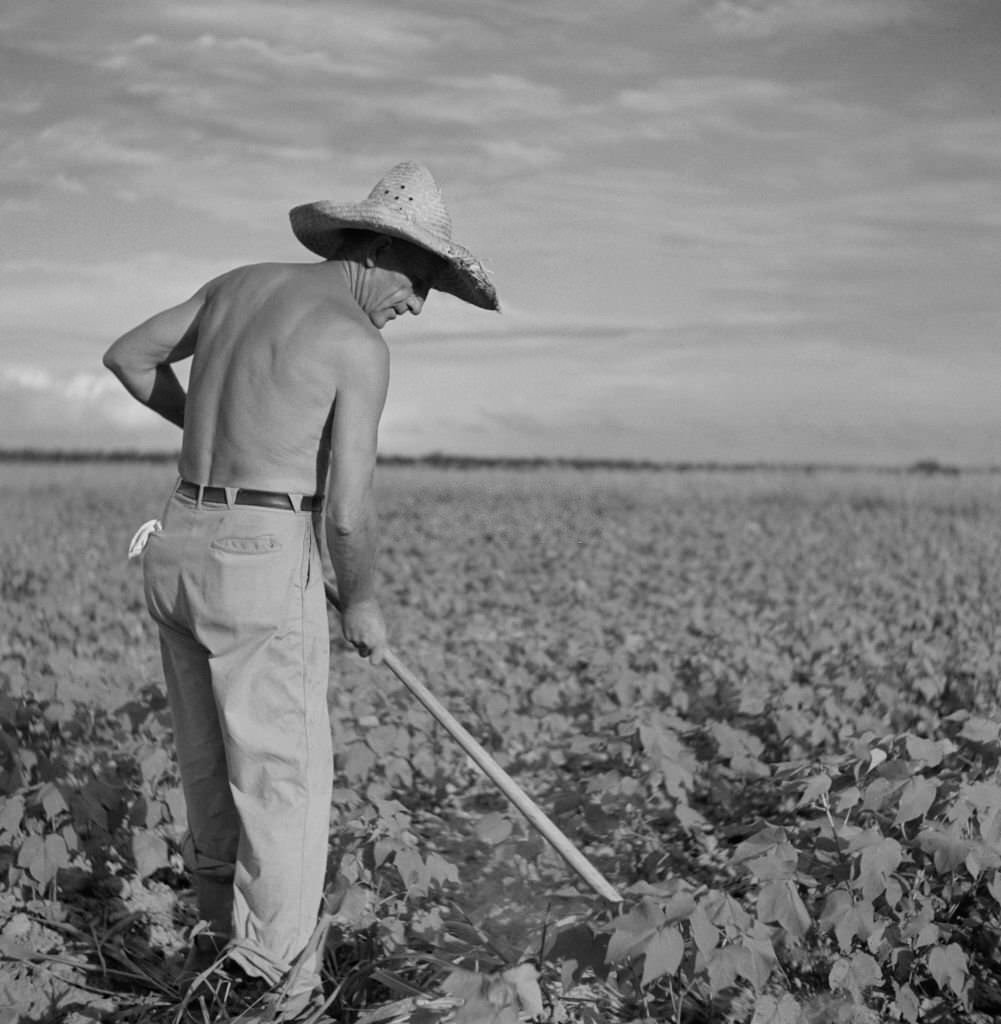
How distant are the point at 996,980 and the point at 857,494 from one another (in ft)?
58.9

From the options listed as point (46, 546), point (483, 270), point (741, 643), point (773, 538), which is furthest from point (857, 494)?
point (483, 270)

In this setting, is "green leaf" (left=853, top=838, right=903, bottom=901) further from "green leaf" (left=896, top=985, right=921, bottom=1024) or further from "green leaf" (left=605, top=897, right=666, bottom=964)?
"green leaf" (left=605, top=897, right=666, bottom=964)

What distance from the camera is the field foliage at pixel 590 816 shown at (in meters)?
3.22

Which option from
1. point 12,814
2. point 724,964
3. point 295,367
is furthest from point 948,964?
point 12,814

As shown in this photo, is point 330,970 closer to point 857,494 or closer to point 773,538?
point 773,538

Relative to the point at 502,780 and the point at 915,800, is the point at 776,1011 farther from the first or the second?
the point at 502,780

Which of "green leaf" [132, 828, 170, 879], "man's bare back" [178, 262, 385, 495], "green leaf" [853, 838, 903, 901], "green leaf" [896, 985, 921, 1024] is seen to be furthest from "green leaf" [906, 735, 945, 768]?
"green leaf" [132, 828, 170, 879]

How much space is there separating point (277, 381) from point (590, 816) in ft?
6.48

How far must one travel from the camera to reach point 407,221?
3.24 m

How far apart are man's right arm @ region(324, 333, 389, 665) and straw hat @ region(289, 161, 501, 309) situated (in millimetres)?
297

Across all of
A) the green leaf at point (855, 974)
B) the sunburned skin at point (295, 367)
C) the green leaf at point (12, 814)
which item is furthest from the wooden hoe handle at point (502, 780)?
the green leaf at point (12, 814)

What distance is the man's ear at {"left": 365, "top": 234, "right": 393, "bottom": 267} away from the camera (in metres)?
3.37

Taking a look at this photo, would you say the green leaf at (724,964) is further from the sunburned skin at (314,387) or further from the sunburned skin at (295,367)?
the sunburned skin at (295,367)

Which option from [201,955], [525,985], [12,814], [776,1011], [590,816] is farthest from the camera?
[590,816]
